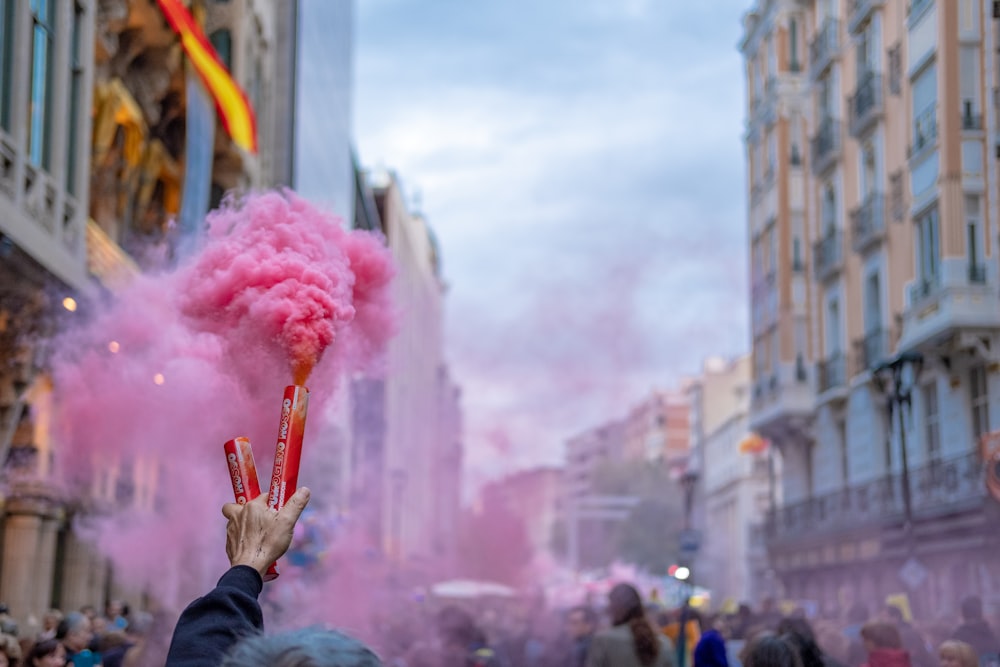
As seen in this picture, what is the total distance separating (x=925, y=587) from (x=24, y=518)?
644 inches

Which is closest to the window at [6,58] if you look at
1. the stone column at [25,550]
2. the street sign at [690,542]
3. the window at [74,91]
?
the window at [74,91]

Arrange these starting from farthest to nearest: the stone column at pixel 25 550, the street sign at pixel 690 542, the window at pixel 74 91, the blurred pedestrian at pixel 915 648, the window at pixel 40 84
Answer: the street sign at pixel 690 542
the stone column at pixel 25 550
the window at pixel 74 91
the window at pixel 40 84
the blurred pedestrian at pixel 915 648

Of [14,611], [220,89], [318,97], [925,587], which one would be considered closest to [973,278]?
[925,587]

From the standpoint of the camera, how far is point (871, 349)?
32875 millimetres

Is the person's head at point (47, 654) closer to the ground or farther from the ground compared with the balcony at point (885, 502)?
closer to the ground

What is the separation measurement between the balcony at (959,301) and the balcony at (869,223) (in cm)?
435

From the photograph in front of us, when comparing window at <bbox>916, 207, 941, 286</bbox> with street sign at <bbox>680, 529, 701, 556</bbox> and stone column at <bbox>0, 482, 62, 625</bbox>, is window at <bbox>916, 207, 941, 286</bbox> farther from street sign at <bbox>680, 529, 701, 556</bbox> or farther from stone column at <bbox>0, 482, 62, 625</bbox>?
stone column at <bbox>0, 482, 62, 625</bbox>

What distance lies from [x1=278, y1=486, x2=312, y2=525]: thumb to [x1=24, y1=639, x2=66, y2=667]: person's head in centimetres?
528

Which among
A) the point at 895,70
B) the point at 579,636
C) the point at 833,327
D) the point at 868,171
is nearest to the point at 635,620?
the point at 579,636

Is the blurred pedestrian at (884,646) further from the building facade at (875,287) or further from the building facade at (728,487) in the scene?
the building facade at (728,487)

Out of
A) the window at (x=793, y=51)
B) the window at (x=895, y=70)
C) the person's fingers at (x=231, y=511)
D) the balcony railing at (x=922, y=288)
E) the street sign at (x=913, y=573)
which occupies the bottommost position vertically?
the person's fingers at (x=231, y=511)

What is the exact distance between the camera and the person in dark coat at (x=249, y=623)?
272 centimetres

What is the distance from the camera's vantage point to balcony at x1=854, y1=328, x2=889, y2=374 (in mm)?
31828

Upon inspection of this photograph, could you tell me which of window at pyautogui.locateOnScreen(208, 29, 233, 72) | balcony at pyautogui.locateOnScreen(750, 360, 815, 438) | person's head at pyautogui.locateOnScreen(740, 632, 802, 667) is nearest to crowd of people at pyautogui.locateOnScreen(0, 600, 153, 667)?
person's head at pyautogui.locateOnScreen(740, 632, 802, 667)
